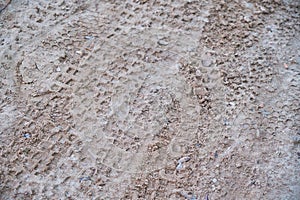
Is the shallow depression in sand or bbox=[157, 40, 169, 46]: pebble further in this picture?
bbox=[157, 40, 169, 46]: pebble

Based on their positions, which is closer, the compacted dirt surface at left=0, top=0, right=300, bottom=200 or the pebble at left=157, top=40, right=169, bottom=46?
the compacted dirt surface at left=0, top=0, right=300, bottom=200

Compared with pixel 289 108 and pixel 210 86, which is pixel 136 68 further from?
pixel 289 108

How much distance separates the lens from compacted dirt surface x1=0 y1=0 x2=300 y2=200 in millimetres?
1228

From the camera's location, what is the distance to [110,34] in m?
1.39

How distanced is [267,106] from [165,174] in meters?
0.31

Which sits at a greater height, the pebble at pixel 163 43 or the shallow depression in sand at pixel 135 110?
the pebble at pixel 163 43

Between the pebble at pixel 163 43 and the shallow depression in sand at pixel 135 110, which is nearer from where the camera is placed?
the shallow depression in sand at pixel 135 110

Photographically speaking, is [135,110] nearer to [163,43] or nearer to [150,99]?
[150,99]

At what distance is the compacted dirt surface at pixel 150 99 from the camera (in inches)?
48.3

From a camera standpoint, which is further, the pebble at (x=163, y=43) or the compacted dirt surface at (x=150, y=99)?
the pebble at (x=163, y=43)

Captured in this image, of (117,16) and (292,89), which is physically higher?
(117,16)

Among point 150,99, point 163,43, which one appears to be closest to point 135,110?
point 150,99

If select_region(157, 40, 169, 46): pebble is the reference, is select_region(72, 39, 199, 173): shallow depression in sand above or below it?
below

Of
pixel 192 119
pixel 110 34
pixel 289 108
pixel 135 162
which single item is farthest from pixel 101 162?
pixel 289 108
